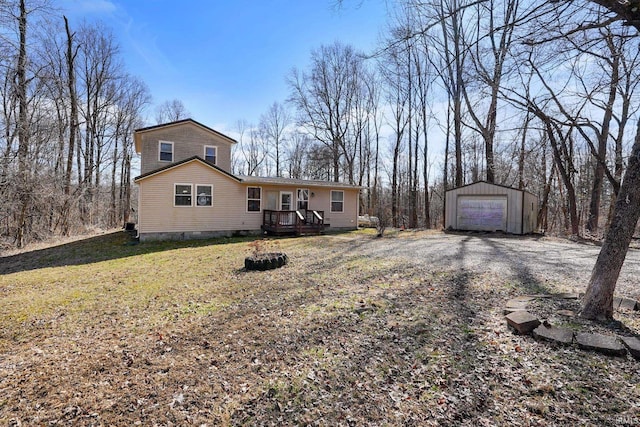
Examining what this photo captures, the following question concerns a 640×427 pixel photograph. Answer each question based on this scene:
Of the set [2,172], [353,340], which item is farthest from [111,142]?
[353,340]

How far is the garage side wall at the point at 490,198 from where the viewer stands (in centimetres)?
1332

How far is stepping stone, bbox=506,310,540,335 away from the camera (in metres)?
3.27

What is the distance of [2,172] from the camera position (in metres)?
10.1

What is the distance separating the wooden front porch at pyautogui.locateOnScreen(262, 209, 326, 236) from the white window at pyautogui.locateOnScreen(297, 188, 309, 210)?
687mm

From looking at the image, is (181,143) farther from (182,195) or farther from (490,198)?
(490,198)

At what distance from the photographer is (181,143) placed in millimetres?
15023

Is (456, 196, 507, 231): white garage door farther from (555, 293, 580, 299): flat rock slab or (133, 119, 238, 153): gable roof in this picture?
(133, 119, 238, 153): gable roof

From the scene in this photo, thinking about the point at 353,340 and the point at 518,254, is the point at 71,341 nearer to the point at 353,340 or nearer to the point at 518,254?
the point at 353,340

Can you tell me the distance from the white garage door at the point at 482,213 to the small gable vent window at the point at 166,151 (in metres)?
14.7

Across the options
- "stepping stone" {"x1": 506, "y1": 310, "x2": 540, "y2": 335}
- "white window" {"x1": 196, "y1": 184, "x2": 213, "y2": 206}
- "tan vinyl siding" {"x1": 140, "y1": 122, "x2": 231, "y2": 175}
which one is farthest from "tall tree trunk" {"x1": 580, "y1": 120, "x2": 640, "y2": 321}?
"tan vinyl siding" {"x1": 140, "y1": 122, "x2": 231, "y2": 175}

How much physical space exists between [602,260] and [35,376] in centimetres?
627

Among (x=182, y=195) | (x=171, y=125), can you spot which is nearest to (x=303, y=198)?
(x=182, y=195)

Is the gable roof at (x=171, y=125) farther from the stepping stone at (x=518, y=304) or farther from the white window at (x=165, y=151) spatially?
the stepping stone at (x=518, y=304)

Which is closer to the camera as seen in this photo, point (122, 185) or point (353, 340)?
point (353, 340)
